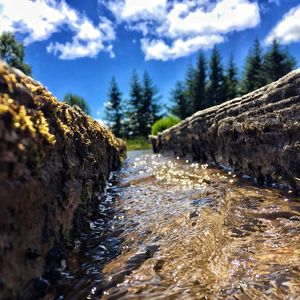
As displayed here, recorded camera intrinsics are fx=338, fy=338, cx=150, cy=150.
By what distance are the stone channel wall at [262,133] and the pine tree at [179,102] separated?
157 ft

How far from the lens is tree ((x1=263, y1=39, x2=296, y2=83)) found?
154 feet

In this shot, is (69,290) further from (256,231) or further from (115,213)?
(115,213)

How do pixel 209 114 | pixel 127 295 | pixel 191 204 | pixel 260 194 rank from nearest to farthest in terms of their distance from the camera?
pixel 127 295
pixel 191 204
pixel 260 194
pixel 209 114

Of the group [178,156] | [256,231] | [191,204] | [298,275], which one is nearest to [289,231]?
[256,231]

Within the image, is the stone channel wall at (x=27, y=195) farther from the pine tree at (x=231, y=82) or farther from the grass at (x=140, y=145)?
the pine tree at (x=231, y=82)

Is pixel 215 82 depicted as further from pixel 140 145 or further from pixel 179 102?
pixel 140 145

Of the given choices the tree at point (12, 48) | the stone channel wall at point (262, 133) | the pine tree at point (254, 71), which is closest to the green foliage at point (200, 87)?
the pine tree at point (254, 71)

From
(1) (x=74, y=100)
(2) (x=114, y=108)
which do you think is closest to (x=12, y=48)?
(2) (x=114, y=108)

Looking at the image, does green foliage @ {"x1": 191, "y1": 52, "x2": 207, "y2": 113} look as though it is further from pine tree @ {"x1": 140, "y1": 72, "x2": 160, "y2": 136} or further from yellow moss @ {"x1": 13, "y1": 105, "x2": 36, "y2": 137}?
yellow moss @ {"x1": 13, "y1": 105, "x2": 36, "y2": 137}

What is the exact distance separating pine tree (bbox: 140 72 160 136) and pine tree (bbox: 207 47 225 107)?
12409mm

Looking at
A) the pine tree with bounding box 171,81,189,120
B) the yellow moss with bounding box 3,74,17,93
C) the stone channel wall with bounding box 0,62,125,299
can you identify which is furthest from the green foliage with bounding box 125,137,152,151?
the yellow moss with bounding box 3,74,17,93

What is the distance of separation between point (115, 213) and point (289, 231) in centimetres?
266

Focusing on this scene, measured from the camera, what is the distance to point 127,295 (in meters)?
2.68

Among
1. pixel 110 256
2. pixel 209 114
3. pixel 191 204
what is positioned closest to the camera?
pixel 110 256
